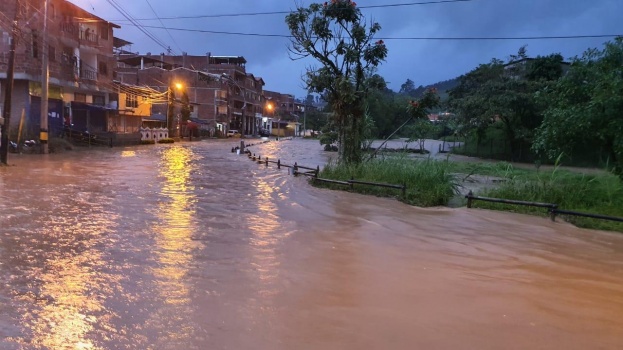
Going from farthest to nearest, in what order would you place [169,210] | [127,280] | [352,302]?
[169,210]
[127,280]
[352,302]

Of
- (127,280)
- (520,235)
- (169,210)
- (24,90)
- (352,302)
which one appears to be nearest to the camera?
(352,302)

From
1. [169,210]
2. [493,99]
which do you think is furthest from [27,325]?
[493,99]

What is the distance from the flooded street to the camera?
16.0 feet

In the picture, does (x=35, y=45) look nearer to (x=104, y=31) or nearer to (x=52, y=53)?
(x=52, y=53)

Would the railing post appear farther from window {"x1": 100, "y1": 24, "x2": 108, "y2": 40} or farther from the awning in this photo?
the awning

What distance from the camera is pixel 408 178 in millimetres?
15406

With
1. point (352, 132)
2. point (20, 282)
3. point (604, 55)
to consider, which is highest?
point (604, 55)

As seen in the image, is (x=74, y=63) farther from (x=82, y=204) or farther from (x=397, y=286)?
(x=397, y=286)

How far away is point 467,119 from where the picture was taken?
125 feet

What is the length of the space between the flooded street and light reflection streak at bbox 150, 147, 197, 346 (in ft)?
0.09

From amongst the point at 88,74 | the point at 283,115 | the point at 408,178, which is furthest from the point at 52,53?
the point at 283,115

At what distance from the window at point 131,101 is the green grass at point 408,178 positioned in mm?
33001

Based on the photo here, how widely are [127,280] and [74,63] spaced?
34.8 m

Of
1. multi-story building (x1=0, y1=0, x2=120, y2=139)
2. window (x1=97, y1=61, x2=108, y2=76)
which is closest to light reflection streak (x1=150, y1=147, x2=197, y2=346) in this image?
multi-story building (x1=0, y1=0, x2=120, y2=139)
